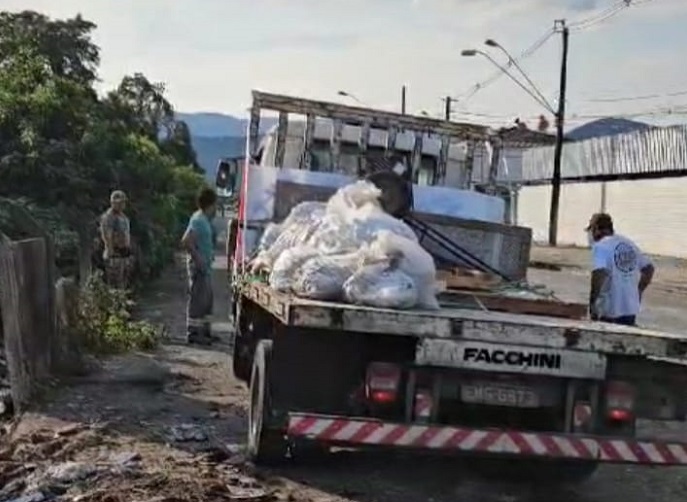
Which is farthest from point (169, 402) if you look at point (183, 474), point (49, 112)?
point (49, 112)

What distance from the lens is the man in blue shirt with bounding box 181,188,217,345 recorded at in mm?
13086

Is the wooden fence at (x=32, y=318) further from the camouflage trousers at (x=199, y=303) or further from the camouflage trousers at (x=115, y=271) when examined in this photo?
the camouflage trousers at (x=115, y=271)

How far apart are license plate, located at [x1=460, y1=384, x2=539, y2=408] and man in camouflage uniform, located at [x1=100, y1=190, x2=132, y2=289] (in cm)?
847

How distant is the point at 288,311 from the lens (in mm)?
6270

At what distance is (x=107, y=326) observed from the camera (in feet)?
40.0

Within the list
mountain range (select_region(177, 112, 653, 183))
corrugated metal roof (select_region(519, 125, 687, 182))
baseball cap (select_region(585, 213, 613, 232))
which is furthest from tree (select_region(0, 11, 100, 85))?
corrugated metal roof (select_region(519, 125, 687, 182))

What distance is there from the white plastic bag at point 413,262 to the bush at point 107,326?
5.04 meters

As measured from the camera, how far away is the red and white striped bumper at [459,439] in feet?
21.0

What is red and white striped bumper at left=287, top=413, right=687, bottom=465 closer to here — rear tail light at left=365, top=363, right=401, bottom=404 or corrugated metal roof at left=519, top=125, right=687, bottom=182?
rear tail light at left=365, top=363, right=401, bottom=404

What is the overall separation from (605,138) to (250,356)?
48.4 metres

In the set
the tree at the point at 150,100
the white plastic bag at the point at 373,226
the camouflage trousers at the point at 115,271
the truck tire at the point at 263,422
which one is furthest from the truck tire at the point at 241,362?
the tree at the point at 150,100

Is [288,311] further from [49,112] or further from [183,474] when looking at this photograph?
[49,112]

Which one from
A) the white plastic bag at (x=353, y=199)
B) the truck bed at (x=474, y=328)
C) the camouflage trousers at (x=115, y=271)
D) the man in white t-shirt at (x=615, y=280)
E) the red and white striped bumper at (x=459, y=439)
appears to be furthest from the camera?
the camouflage trousers at (x=115, y=271)

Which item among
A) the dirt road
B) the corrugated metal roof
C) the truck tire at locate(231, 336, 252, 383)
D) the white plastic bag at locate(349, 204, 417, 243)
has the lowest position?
the dirt road
